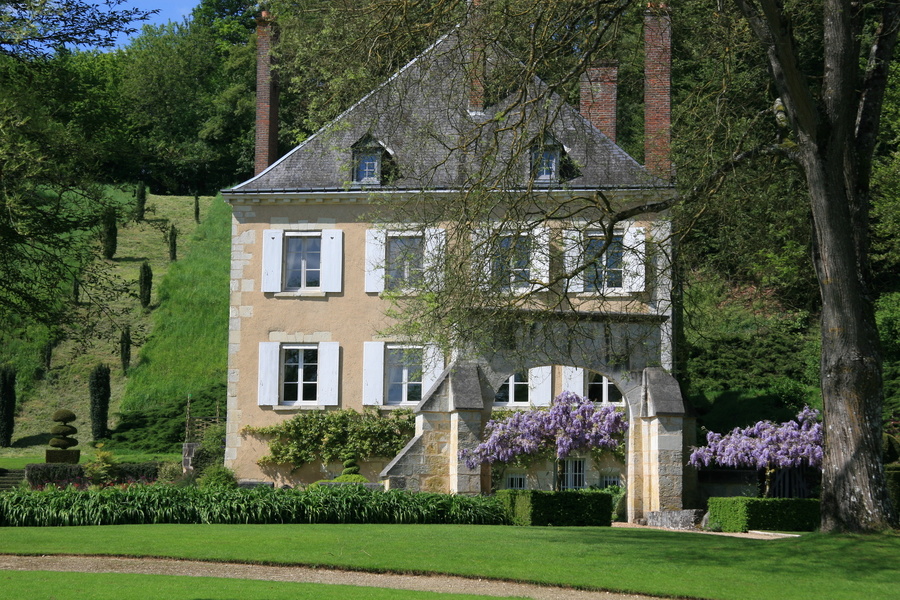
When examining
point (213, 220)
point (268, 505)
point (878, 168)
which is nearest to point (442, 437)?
point (268, 505)

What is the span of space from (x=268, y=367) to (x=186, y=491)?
7.64 m

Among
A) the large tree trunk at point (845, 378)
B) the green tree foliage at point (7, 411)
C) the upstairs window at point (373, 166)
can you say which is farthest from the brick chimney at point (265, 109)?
the large tree trunk at point (845, 378)

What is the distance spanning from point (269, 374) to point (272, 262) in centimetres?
242

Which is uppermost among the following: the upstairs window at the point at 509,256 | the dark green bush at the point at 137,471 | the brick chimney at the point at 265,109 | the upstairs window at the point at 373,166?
the brick chimney at the point at 265,109

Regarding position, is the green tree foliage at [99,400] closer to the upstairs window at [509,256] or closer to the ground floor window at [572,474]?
the ground floor window at [572,474]

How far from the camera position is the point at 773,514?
14766mm

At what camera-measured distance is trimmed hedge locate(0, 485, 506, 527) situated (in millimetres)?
13781

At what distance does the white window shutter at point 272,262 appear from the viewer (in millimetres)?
22172

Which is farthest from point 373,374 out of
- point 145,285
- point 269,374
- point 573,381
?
point 145,285

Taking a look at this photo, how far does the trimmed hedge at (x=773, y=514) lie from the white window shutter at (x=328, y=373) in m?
9.54

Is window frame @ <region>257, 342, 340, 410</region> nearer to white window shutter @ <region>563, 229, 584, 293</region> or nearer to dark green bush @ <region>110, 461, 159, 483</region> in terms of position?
dark green bush @ <region>110, 461, 159, 483</region>

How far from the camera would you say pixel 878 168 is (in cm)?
2319

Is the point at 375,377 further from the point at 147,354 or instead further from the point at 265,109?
the point at 147,354

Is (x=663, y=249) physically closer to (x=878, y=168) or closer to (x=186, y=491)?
(x=186, y=491)
